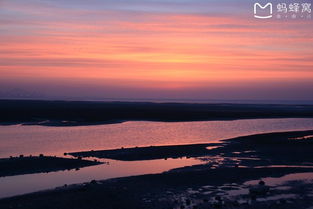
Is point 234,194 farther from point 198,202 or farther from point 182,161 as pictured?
point 182,161

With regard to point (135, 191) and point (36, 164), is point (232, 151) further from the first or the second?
point (135, 191)

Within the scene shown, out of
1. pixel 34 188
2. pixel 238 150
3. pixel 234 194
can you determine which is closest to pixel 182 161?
pixel 238 150

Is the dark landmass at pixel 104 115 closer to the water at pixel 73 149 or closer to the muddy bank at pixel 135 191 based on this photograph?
the water at pixel 73 149

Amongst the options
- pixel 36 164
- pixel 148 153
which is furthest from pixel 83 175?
pixel 148 153

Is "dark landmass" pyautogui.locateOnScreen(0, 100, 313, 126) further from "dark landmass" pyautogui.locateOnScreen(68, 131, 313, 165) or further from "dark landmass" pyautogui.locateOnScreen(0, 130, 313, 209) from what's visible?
"dark landmass" pyautogui.locateOnScreen(0, 130, 313, 209)

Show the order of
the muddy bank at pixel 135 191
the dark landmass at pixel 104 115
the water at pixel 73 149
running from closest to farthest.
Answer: the muddy bank at pixel 135 191 < the water at pixel 73 149 < the dark landmass at pixel 104 115

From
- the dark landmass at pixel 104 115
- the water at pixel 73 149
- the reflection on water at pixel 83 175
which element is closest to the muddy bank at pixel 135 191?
the reflection on water at pixel 83 175

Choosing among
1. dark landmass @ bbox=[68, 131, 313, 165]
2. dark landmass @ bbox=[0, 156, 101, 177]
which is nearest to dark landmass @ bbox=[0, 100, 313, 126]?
dark landmass @ bbox=[68, 131, 313, 165]
